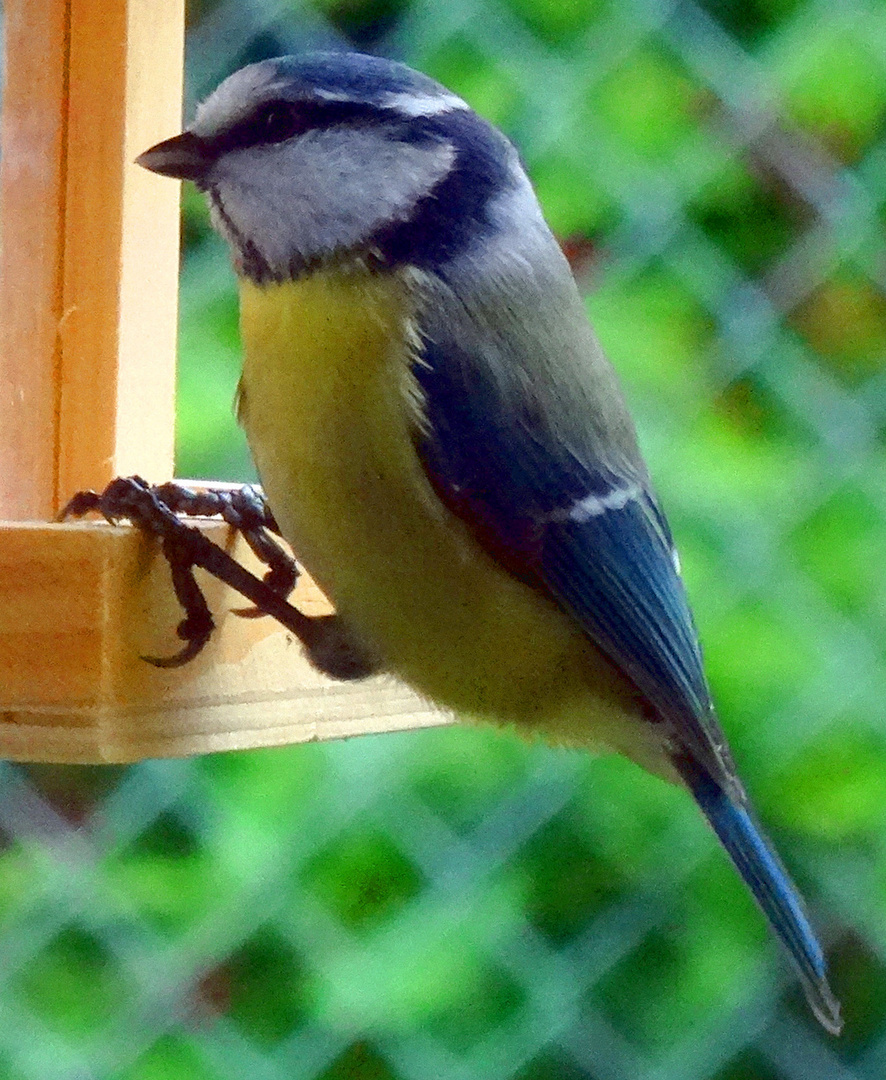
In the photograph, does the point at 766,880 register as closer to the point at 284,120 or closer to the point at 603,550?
the point at 603,550

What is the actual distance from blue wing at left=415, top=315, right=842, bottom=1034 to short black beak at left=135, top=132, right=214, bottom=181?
15cm

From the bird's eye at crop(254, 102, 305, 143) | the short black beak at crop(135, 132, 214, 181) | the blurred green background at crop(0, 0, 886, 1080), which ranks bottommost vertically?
the blurred green background at crop(0, 0, 886, 1080)

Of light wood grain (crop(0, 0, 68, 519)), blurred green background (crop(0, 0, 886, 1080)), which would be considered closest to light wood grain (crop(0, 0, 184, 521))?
light wood grain (crop(0, 0, 68, 519))

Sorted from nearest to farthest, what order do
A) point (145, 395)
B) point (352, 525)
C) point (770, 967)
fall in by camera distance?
point (352, 525) < point (145, 395) < point (770, 967)

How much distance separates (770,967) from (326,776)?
37 centimetres

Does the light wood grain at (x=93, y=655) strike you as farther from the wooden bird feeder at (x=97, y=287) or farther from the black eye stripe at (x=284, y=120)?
the black eye stripe at (x=284, y=120)

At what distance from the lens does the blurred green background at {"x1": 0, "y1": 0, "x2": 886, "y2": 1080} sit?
1135mm

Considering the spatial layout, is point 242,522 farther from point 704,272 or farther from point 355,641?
point 704,272

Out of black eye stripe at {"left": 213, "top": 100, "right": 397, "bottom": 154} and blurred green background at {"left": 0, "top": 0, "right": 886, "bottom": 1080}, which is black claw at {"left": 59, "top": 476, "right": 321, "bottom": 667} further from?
blurred green background at {"left": 0, "top": 0, "right": 886, "bottom": 1080}

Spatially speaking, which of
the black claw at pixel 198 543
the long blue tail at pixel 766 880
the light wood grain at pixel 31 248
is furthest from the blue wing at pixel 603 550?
the light wood grain at pixel 31 248

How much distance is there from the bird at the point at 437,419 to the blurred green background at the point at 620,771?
13.0 inches

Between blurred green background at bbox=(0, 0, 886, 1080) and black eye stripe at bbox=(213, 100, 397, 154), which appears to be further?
blurred green background at bbox=(0, 0, 886, 1080)

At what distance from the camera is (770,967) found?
1143 mm

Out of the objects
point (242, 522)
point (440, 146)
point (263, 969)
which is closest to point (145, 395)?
point (242, 522)
